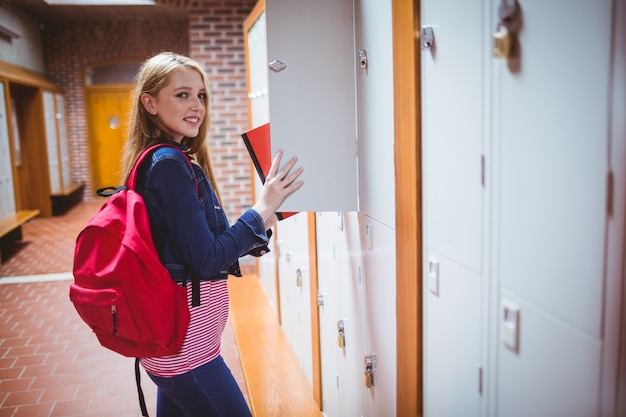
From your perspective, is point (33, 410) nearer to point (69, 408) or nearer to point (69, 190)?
point (69, 408)

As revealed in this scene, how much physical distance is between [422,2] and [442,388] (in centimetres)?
102

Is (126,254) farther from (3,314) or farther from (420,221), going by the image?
(3,314)

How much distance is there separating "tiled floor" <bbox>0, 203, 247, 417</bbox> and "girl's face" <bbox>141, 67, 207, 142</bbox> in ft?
6.57

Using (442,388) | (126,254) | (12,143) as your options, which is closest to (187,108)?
(126,254)

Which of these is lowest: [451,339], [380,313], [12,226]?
[12,226]

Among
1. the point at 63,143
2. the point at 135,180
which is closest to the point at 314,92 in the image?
the point at 135,180

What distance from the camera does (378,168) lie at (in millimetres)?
1793

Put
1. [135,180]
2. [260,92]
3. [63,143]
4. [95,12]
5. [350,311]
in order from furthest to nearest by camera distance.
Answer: [63,143] → [95,12] → [260,92] → [350,311] → [135,180]

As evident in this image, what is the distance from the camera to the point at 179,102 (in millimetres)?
1730

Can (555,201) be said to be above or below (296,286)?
above

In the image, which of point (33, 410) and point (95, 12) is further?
point (95, 12)

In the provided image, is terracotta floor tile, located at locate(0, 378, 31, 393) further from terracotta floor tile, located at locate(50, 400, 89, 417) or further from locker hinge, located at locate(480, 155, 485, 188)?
locker hinge, located at locate(480, 155, 485, 188)

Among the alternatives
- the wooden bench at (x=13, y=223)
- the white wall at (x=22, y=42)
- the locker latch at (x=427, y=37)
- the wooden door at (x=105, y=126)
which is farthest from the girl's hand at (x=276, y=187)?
the wooden door at (x=105, y=126)

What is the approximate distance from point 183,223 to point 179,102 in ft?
1.42
